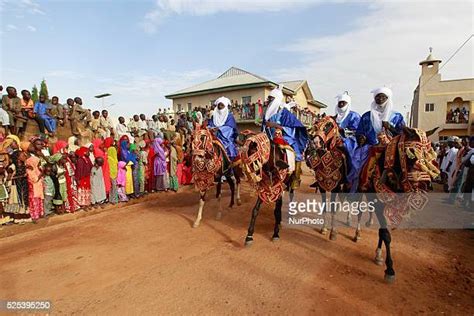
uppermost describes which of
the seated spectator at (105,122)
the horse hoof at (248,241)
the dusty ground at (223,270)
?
the seated spectator at (105,122)

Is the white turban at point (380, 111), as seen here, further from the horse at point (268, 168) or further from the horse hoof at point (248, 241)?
the horse hoof at point (248, 241)

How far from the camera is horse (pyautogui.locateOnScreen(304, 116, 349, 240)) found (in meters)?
5.14

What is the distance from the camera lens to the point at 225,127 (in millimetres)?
7043

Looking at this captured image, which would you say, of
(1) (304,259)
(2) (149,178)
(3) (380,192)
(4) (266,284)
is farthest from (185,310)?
(2) (149,178)

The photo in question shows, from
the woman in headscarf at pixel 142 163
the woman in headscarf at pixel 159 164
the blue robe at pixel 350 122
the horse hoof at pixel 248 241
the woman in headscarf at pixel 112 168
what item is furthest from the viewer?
the woman in headscarf at pixel 159 164

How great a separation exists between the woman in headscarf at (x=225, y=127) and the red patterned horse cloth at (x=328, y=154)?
7.04ft

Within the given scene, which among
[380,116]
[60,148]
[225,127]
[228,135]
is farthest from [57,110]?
[380,116]

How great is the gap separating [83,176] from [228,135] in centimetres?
378

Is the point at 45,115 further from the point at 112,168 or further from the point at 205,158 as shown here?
the point at 205,158

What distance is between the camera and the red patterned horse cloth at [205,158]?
570 cm

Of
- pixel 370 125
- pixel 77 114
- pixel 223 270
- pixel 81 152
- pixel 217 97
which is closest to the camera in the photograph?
pixel 223 270

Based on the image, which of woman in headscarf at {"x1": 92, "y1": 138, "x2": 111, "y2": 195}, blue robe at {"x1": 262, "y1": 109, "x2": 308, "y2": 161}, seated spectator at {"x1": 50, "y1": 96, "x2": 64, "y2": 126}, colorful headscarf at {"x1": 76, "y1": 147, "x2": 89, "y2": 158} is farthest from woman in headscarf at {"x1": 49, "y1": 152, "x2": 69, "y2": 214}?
blue robe at {"x1": 262, "y1": 109, "x2": 308, "y2": 161}

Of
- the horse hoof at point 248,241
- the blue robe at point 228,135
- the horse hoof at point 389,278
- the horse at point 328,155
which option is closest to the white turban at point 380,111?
the horse at point 328,155

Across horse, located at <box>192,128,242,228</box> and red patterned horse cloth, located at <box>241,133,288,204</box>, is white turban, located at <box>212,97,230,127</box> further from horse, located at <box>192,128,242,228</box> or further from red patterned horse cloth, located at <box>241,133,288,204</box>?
red patterned horse cloth, located at <box>241,133,288,204</box>
